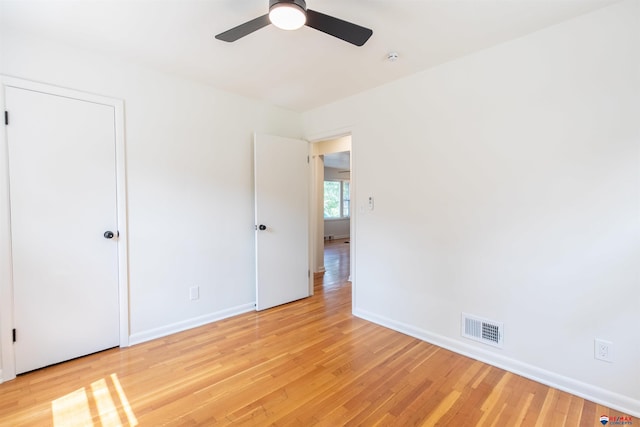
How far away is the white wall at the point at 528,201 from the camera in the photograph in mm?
1771

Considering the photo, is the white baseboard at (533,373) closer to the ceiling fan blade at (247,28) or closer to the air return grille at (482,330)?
the air return grille at (482,330)

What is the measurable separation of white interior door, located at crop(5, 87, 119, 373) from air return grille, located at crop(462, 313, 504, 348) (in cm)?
297

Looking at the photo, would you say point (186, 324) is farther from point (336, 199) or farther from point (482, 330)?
point (336, 199)

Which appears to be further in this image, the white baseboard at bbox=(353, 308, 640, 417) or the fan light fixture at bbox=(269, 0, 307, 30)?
the white baseboard at bbox=(353, 308, 640, 417)

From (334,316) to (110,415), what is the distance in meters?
2.05

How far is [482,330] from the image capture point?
233cm

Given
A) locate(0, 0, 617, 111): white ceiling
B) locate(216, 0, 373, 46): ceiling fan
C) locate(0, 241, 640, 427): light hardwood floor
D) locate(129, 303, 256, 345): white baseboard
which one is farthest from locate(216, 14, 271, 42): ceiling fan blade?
locate(129, 303, 256, 345): white baseboard

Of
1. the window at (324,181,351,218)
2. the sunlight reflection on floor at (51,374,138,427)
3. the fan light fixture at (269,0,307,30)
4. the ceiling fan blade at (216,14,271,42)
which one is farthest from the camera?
the window at (324,181,351,218)

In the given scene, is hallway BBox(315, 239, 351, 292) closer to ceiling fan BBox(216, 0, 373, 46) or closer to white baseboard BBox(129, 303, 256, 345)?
white baseboard BBox(129, 303, 256, 345)

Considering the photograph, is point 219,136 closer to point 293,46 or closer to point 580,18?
point 293,46

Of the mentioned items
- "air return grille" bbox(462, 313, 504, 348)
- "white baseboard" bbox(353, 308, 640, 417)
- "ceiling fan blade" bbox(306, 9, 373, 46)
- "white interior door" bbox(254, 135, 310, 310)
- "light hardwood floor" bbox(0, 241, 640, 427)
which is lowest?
"light hardwood floor" bbox(0, 241, 640, 427)

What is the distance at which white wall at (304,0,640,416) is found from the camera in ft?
5.81

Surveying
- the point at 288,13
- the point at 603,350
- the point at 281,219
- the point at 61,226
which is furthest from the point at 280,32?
the point at 603,350

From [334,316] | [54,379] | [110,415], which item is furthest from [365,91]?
[54,379]
